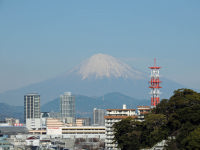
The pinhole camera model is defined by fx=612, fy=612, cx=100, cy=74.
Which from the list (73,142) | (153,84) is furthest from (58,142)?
(153,84)

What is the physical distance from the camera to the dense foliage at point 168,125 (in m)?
74.0

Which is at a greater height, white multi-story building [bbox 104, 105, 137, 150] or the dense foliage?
white multi-story building [bbox 104, 105, 137, 150]

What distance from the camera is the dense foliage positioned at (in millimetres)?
74000

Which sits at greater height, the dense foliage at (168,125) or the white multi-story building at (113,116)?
the white multi-story building at (113,116)

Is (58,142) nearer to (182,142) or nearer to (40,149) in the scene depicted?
(40,149)

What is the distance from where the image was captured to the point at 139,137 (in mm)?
79625

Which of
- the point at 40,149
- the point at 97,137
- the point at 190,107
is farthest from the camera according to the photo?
the point at 97,137

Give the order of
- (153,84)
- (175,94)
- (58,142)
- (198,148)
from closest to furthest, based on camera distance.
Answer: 1. (198,148)
2. (175,94)
3. (153,84)
4. (58,142)

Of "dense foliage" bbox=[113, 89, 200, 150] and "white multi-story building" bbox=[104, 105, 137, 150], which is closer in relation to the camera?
"dense foliage" bbox=[113, 89, 200, 150]

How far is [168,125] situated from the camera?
255 feet

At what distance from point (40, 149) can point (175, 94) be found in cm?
5111

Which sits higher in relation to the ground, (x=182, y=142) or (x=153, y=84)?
(x=153, y=84)

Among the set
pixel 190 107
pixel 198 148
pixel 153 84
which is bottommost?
pixel 198 148

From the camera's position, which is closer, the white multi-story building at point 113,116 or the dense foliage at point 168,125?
the dense foliage at point 168,125
